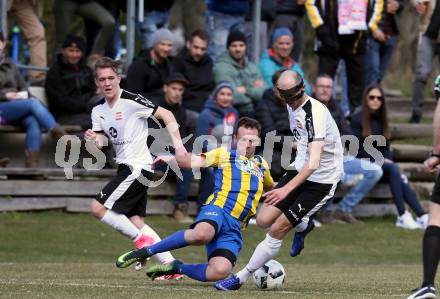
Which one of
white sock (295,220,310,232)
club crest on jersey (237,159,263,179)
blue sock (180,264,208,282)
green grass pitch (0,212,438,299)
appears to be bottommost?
green grass pitch (0,212,438,299)

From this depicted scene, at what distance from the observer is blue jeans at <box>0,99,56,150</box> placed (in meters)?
15.8

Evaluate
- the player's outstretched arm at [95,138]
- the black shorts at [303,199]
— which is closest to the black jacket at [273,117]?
the player's outstretched arm at [95,138]

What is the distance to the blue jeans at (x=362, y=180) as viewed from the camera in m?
17.0

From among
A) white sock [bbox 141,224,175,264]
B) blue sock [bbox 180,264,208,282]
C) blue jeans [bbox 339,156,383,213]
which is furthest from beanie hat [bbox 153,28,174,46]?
blue sock [bbox 180,264,208,282]

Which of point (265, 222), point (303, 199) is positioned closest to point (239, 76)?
point (265, 222)

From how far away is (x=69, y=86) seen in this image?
16.7m

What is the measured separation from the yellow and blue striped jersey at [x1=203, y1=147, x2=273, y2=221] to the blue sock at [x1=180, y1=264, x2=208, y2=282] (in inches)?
22.3

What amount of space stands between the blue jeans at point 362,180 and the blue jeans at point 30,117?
4.40 metres

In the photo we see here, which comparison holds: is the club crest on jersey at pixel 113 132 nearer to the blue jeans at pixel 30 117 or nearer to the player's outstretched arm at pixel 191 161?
the player's outstretched arm at pixel 191 161

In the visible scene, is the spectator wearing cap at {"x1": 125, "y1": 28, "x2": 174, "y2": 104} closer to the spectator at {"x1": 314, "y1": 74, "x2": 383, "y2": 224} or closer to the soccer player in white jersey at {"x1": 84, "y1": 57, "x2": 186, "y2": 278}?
the spectator at {"x1": 314, "y1": 74, "x2": 383, "y2": 224}

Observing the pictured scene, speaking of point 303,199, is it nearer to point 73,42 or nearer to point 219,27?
point 73,42

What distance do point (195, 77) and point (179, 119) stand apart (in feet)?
4.17

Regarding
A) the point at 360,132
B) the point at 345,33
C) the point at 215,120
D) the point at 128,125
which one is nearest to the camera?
the point at 128,125

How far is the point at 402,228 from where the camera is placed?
17.4 meters
